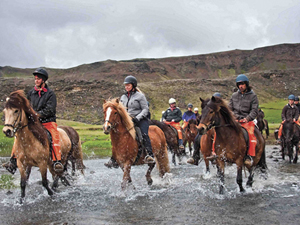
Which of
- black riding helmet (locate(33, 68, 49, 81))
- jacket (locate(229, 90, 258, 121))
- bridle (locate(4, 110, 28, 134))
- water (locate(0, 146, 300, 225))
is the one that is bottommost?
water (locate(0, 146, 300, 225))

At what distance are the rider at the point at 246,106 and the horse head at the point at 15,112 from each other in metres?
5.83

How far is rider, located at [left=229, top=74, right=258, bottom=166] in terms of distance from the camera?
8353mm

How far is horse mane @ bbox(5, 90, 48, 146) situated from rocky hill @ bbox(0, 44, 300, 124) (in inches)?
1749

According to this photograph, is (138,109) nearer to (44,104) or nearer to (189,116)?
(44,104)

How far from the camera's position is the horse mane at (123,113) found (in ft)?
25.5

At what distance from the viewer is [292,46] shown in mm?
183500

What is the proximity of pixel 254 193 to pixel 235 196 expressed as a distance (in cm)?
71

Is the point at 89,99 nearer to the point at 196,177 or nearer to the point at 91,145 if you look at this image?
the point at 91,145

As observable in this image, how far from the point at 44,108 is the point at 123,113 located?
7.23 ft

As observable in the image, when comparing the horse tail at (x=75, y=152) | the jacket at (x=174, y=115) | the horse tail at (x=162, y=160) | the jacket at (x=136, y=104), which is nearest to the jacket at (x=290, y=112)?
the jacket at (x=174, y=115)

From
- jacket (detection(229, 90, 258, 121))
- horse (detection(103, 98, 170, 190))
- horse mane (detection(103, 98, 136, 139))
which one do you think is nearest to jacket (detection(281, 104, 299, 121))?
jacket (detection(229, 90, 258, 121))

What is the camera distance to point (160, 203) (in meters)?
7.23

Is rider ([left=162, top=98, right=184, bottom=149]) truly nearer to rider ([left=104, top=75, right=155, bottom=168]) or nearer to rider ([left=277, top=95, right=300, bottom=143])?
rider ([left=277, top=95, right=300, bottom=143])

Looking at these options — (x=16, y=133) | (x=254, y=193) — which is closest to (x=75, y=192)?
(x=16, y=133)
